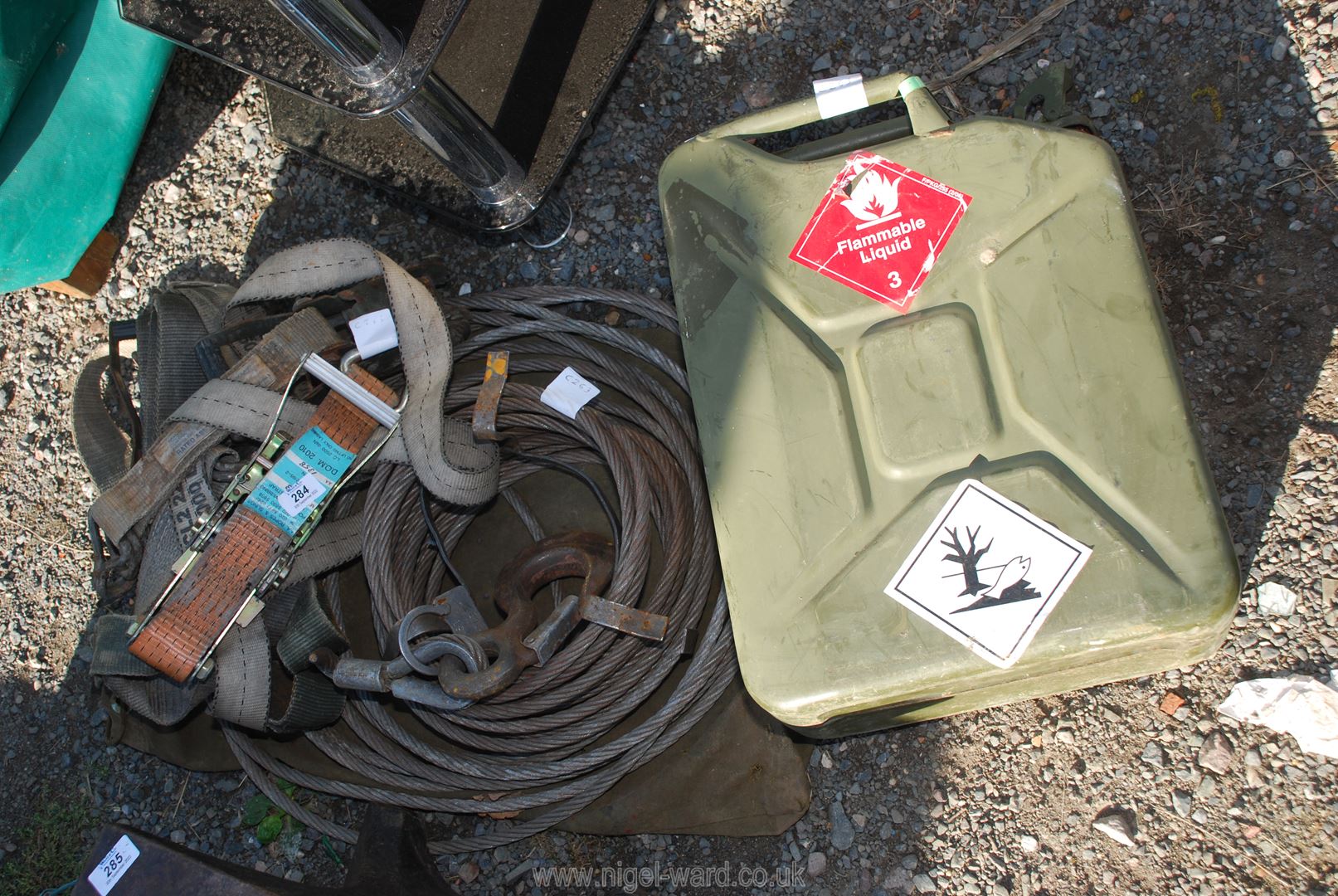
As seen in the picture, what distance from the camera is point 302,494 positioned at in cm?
205

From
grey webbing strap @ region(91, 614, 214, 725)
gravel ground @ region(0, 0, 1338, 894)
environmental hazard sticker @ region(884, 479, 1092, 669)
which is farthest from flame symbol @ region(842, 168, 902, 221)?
grey webbing strap @ region(91, 614, 214, 725)

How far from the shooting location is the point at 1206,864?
195 cm

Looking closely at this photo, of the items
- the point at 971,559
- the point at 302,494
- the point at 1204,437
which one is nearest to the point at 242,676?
the point at 302,494

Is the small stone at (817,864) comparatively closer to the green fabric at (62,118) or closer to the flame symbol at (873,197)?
the flame symbol at (873,197)

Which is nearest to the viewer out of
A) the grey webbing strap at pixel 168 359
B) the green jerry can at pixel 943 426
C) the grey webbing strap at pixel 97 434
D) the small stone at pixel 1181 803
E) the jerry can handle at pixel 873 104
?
the green jerry can at pixel 943 426

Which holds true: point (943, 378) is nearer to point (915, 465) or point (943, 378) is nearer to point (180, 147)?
point (915, 465)

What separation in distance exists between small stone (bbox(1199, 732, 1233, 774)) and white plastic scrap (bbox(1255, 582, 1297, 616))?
272 millimetres

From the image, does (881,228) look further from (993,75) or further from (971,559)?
(993,75)

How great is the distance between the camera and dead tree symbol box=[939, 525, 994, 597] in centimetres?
164

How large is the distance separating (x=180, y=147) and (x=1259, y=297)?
2.80 metres

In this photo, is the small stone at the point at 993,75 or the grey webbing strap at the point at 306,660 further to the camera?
the small stone at the point at 993,75

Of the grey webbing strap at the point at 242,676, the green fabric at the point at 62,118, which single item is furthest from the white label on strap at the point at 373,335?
the green fabric at the point at 62,118

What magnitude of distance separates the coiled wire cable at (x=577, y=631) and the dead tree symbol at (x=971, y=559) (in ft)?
1.76

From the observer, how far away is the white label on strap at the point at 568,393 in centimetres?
215
